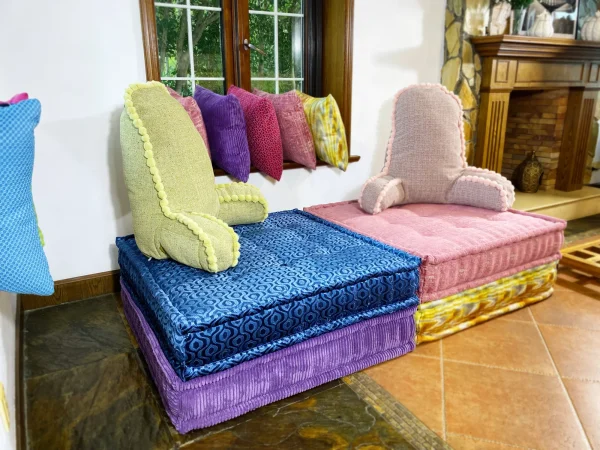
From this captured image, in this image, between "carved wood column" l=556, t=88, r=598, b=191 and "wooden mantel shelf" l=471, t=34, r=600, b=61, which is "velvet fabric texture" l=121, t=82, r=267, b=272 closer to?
"wooden mantel shelf" l=471, t=34, r=600, b=61

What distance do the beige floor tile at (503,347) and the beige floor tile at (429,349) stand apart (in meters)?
0.03

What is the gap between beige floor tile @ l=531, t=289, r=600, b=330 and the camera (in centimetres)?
205

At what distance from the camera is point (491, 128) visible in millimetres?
3221

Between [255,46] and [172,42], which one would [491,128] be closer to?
[255,46]

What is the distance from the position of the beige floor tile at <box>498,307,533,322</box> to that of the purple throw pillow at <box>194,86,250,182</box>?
136 cm

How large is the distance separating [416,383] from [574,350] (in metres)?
0.70

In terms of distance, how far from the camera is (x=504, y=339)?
75.1 inches

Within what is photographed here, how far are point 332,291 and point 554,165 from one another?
3137mm

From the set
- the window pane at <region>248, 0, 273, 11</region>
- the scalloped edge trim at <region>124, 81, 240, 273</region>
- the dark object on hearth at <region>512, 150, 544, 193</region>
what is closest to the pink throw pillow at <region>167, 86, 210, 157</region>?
the scalloped edge trim at <region>124, 81, 240, 273</region>

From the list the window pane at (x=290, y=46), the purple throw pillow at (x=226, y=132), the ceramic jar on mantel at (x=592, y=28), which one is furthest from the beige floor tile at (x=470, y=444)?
the ceramic jar on mantel at (x=592, y=28)

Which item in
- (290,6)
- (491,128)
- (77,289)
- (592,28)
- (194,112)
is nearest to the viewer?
(194,112)

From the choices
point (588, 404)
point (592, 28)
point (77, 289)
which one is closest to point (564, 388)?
point (588, 404)

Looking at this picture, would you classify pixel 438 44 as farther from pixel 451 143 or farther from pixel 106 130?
pixel 106 130

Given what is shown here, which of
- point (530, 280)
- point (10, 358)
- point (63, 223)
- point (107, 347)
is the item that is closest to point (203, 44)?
point (63, 223)
